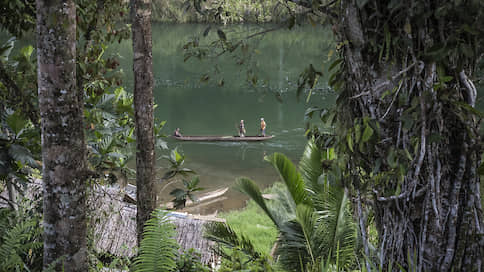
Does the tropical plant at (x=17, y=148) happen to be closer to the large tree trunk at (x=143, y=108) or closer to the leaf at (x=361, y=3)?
the large tree trunk at (x=143, y=108)

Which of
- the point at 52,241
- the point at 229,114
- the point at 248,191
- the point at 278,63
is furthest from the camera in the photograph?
the point at 278,63

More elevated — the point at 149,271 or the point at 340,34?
the point at 340,34

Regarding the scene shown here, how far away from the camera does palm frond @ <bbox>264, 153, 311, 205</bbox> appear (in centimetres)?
477

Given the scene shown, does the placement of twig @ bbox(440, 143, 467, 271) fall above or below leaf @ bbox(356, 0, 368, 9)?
below

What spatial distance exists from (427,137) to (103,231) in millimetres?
5613

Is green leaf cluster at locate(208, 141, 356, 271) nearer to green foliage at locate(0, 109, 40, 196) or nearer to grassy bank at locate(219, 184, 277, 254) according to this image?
green foliage at locate(0, 109, 40, 196)

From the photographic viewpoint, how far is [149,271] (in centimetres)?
284

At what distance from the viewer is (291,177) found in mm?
4879

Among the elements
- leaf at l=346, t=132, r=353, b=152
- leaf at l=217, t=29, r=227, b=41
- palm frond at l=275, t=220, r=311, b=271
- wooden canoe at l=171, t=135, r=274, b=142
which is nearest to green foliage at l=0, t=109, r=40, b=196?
leaf at l=217, t=29, r=227, b=41

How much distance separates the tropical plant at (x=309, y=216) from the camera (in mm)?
4449

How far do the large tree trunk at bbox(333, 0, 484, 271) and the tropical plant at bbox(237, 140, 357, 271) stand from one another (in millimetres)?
2423

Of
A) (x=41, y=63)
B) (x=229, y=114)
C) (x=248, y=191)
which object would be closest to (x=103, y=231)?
(x=248, y=191)

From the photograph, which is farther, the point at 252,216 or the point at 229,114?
the point at 229,114

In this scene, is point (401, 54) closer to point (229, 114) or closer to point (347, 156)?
point (347, 156)
